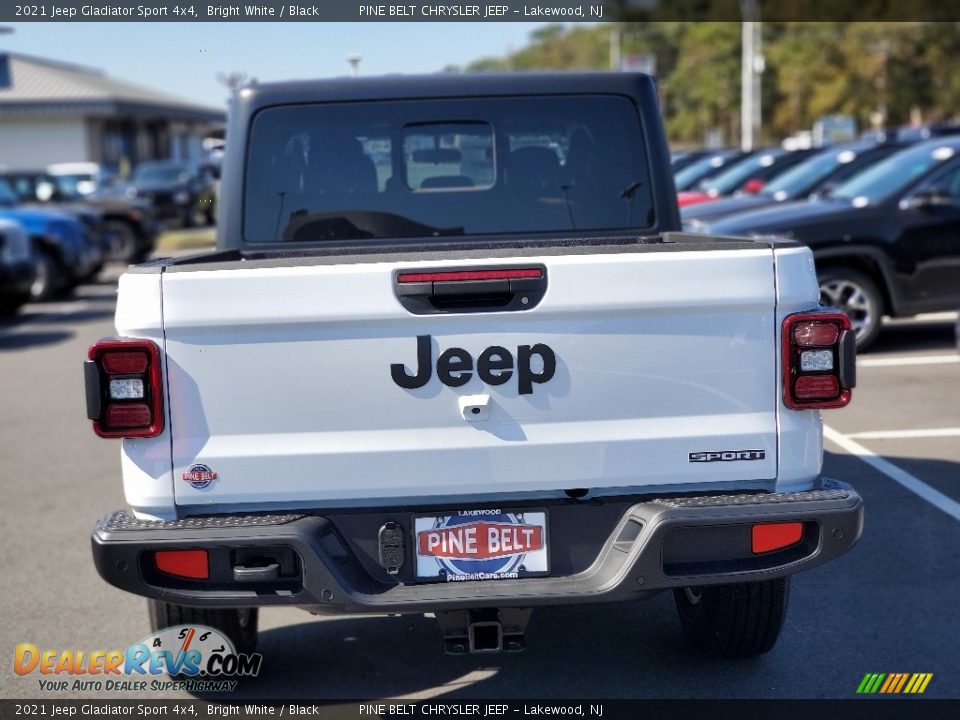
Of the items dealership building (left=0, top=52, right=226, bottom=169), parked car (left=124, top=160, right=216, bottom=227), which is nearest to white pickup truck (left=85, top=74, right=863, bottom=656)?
parked car (left=124, top=160, right=216, bottom=227)

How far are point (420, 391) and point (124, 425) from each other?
33.1 inches

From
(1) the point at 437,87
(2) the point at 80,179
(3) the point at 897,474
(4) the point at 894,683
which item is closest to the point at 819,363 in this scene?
(4) the point at 894,683

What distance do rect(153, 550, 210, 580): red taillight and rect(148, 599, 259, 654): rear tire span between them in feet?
1.82

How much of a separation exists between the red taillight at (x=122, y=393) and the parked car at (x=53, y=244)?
14.5m

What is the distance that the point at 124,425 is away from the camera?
371cm

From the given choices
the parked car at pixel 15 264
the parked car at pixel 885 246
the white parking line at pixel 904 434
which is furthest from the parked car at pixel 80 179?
the white parking line at pixel 904 434

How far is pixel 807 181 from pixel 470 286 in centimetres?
1190

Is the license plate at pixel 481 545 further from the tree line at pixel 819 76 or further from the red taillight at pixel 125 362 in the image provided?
the tree line at pixel 819 76

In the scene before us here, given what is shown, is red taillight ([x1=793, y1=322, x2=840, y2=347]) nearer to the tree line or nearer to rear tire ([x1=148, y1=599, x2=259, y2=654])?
rear tire ([x1=148, y1=599, x2=259, y2=654])

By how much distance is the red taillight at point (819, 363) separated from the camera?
376cm

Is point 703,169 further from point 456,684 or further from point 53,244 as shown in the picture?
point 456,684

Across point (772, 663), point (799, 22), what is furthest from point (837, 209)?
point (799, 22)

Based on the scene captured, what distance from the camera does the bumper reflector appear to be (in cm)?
376

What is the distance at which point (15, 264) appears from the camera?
15805 millimetres
